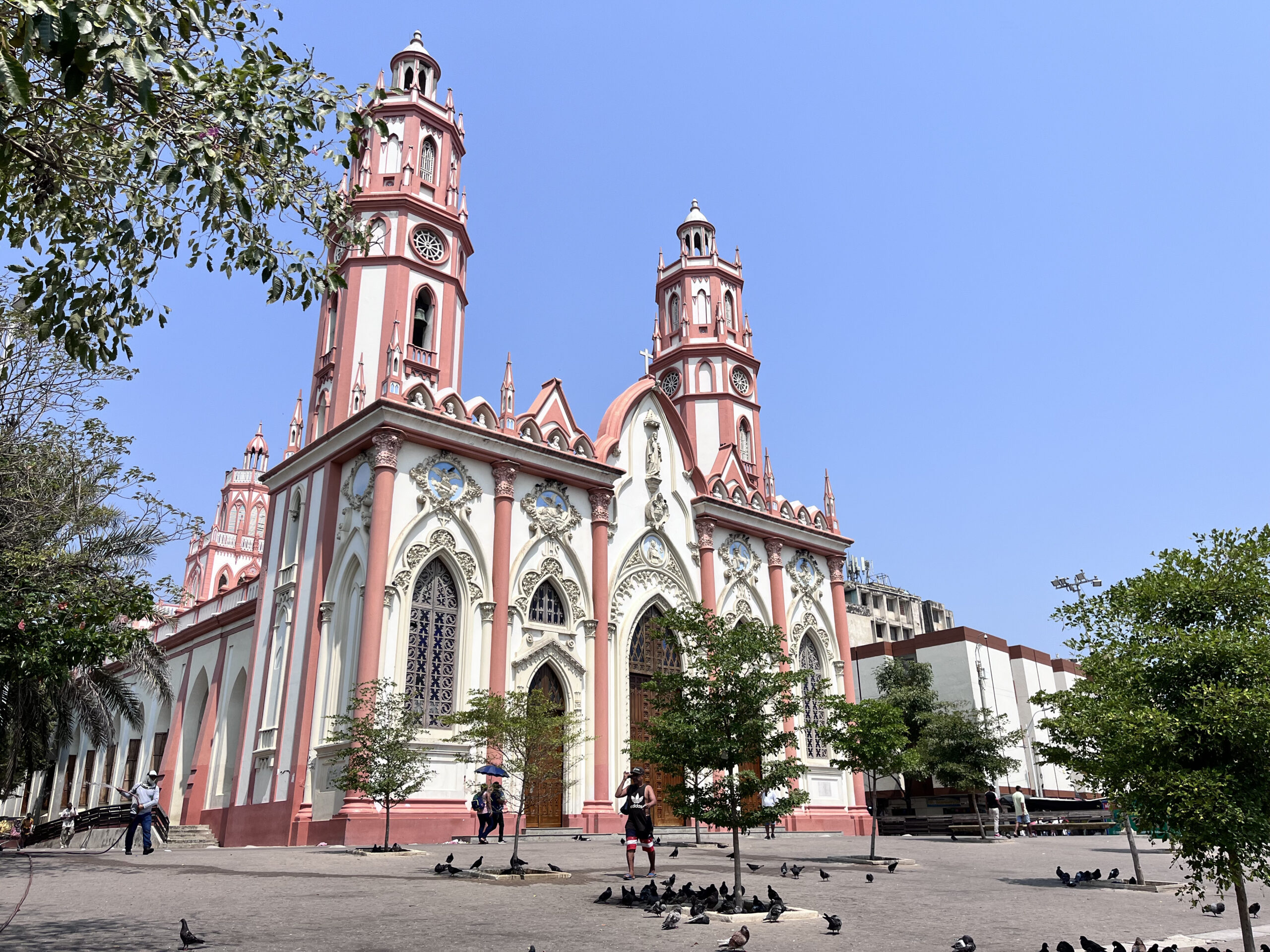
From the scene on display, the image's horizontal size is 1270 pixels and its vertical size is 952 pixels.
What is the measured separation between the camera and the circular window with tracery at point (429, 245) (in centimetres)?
2939

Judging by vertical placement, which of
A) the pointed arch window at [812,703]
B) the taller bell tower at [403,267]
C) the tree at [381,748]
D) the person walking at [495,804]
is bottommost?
the person walking at [495,804]

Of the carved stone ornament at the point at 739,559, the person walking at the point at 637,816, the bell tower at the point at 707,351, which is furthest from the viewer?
the bell tower at the point at 707,351

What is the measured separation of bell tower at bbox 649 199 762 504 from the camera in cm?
3853

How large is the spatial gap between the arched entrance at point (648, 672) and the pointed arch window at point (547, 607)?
264 centimetres

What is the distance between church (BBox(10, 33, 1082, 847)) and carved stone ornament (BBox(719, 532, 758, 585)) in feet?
0.27

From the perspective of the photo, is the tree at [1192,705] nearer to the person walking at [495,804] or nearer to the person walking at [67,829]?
the person walking at [495,804]

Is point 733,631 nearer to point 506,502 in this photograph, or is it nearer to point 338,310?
point 506,502

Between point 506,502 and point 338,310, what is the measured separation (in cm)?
830

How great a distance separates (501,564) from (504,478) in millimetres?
2472

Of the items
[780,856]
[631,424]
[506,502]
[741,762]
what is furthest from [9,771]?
[741,762]

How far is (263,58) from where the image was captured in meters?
7.84

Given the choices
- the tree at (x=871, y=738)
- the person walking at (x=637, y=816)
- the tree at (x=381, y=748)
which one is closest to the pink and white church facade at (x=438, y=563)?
the tree at (x=381, y=748)

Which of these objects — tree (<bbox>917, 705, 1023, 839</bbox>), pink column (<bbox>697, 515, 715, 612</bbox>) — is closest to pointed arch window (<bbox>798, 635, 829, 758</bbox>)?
pink column (<bbox>697, 515, 715, 612</bbox>)

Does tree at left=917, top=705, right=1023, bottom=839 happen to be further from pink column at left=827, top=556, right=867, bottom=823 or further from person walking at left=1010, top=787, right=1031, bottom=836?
pink column at left=827, top=556, right=867, bottom=823
